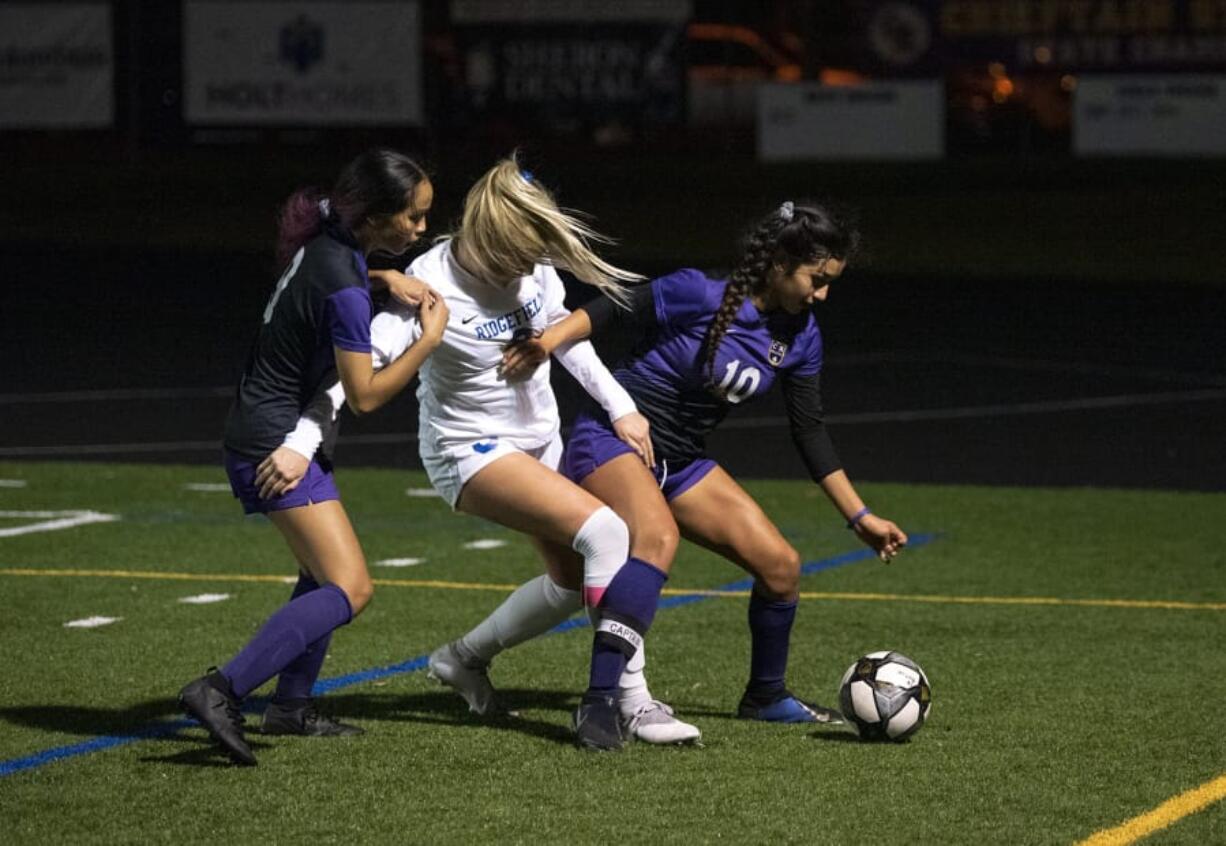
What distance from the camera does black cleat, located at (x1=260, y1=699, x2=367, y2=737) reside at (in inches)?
287

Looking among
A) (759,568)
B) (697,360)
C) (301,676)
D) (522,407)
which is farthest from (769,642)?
(301,676)

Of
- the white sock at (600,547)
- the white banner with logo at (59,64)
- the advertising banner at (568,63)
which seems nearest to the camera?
the white sock at (600,547)

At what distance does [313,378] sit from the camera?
6.84 metres

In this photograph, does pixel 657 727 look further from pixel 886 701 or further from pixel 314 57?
pixel 314 57

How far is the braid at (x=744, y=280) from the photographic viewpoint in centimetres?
728

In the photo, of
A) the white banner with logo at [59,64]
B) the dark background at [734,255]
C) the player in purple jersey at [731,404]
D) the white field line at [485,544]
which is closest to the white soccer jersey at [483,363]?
the player in purple jersey at [731,404]

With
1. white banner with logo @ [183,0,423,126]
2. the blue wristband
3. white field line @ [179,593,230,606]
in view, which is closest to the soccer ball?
the blue wristband

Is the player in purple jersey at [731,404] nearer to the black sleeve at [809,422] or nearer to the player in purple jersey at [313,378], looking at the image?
the black sleeve at [809,422]

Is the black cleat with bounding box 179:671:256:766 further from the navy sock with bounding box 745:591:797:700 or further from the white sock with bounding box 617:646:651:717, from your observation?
the navy sock with bounding box 745:591:797:700

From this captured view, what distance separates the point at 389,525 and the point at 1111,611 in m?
4.11

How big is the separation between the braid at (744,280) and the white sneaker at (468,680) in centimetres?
126

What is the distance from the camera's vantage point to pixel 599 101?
32031mm

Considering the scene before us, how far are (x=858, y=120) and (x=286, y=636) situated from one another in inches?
972

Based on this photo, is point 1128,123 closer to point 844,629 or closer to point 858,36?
point 858,36
